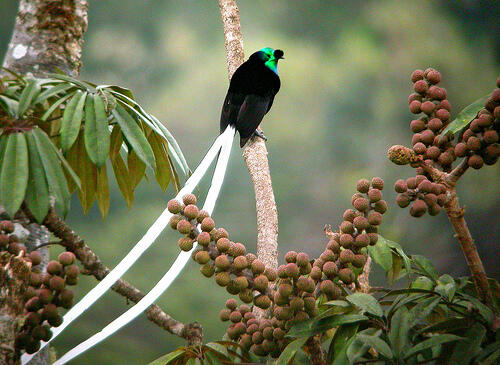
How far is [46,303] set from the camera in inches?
28.3

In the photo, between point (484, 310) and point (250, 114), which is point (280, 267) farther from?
point (250, 114)

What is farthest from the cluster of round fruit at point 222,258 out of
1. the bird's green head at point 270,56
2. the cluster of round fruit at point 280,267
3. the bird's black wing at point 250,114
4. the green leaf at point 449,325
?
the bird's green head at point 270,56

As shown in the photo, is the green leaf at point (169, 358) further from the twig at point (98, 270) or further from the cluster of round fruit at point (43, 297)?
the cluster of round fruit at point (43, 297)

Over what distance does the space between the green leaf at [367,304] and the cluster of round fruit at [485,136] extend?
23 cm

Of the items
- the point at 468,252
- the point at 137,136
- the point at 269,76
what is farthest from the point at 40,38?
the point at 468,252

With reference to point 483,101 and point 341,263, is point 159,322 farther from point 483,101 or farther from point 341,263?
point 483,101

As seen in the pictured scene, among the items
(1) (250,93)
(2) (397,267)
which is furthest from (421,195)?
(1) (250,93)

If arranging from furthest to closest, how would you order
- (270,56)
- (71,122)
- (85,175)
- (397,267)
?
(270,56) < (85,175) < (397,267) < (71,122)

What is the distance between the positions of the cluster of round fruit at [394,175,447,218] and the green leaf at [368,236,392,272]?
0.43 feet

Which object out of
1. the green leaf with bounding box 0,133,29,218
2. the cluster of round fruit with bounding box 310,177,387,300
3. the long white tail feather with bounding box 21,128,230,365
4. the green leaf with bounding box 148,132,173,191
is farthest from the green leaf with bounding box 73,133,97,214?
the cluster of round fruit with bounding box 310,177,387,300

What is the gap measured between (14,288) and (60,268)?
0.06 meters

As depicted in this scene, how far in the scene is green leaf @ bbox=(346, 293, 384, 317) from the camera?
0.71 meters

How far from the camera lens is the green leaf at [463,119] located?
79 cm

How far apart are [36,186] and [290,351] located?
39 centimetres
